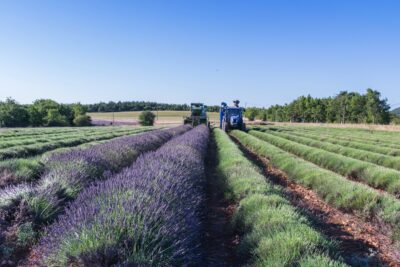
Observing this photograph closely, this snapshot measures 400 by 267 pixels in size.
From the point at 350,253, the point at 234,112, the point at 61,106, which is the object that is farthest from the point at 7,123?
the point at 350,253

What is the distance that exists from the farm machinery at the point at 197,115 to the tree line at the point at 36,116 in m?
39.9

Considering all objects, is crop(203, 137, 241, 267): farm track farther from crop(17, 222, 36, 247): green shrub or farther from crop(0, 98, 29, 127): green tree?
crop(0, 98, 29, 127): green tree

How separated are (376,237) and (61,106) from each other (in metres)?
85.8

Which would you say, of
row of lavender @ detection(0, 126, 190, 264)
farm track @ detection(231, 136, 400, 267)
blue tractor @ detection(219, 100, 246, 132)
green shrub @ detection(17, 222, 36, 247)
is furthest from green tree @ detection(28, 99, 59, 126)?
green shrub @ detection(17, 222, 36, 247)

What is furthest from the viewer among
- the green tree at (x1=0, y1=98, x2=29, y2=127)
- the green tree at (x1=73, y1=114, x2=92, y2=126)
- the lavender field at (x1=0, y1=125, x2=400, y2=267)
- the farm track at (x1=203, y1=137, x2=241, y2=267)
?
the green tree at (x1=73, y1=114, x2=92, y2=126)

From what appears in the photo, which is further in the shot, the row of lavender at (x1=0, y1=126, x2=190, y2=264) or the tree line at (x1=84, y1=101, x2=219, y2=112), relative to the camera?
the tree line at (x1=84, y1=101, x2=219, y2=112)

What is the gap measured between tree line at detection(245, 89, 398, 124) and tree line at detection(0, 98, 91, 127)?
140ft

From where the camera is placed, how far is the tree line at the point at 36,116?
224 ft

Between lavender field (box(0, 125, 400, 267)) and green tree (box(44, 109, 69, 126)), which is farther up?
lavender field (box(0, 125, 400, 267))

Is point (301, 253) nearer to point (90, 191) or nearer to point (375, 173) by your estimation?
point (90, 191)

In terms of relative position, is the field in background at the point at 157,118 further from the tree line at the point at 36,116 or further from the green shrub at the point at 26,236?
the green shrub at the point at 26,236

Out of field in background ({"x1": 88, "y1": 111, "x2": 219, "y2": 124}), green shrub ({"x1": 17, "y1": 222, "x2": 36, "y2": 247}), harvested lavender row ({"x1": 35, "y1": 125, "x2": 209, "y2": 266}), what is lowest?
field in background ({"x1": 88, "y1": 111, "x2": 219, "y2": 124})

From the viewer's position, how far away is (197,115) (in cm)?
4347

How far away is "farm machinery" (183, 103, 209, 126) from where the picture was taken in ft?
139
